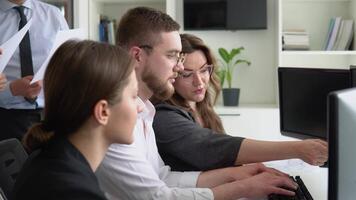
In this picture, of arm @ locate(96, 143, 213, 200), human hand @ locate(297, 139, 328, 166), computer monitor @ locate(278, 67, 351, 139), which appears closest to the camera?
arm @ locate(96, 143, 213, 200)

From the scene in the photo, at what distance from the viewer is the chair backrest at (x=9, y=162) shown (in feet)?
4.30

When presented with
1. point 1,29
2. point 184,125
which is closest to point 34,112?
point 1,29

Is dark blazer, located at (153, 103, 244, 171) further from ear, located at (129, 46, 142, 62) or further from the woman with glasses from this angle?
ear, located at (129, 46, 142, 62)

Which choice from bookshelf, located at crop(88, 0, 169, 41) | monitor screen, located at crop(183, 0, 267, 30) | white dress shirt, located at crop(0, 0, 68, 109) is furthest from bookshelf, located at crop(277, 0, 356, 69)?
white dress shirt, located at crop(0, 0, 68, 109)

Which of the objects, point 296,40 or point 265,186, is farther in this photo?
point 296,40

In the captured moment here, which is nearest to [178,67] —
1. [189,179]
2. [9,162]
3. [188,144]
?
[188,144]

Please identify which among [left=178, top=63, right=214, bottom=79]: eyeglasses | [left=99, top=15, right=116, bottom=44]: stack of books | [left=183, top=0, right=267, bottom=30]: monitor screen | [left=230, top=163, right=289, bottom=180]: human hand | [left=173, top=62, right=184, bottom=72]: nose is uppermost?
[left=183, top=0, right=267, bottom=30]: monitor screen

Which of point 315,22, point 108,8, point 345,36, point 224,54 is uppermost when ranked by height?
point 108,8

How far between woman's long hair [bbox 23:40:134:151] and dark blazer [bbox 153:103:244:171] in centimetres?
60

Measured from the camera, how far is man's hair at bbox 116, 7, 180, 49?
59.4 inches

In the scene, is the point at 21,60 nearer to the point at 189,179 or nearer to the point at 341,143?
the point at 189,179

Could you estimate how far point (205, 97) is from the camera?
1.97 metres

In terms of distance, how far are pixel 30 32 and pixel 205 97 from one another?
921 millimetres

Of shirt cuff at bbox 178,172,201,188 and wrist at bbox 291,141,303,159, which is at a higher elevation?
wrist at bbox 291,141,303,159
